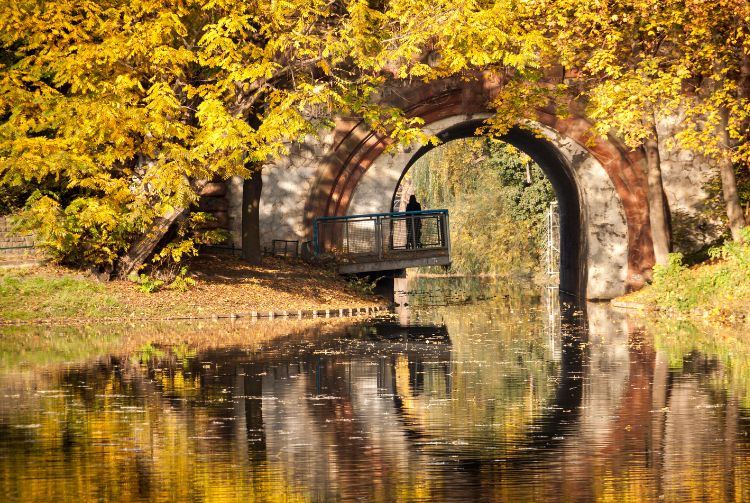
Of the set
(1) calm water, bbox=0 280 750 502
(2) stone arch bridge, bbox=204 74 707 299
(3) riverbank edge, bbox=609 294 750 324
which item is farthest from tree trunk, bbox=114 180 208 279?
(3) riverbank edge, bbox=609 294 750 324

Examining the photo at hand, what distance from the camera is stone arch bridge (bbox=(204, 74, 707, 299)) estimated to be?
1367 inches

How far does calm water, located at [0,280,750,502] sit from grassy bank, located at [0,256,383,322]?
10.6 ft

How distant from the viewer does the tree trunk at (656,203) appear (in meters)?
31.9

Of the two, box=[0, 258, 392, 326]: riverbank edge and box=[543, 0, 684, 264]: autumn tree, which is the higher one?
box=[543, 0, 684, 264]: autumn tree

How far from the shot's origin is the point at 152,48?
2608cm

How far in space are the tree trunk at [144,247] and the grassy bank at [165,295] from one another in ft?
1.48

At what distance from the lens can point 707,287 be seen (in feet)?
89.8

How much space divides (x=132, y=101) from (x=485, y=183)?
98.5 ft

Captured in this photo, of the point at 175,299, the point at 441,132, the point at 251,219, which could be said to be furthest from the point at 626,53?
the point at 175,299

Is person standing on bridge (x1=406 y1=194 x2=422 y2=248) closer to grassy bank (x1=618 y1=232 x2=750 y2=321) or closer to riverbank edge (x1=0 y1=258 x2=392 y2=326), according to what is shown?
riverbank edge (x1=0 y1=258 x2=392 y2=326)

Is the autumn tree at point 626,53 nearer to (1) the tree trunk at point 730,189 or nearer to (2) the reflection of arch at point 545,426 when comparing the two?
(1) the tree trunk at point 730,189

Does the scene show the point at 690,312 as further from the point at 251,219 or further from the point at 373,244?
the point at 251,219

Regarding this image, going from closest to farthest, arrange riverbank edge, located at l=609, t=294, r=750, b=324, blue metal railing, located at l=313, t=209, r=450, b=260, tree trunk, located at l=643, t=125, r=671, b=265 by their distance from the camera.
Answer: riverbank edge, located at l=609, t=294, r=750, b=324 < tree trunk, located at l=643, t=125, r=671, b=265 < blue metal railing, located at l=313, t=209, r=450, b=260

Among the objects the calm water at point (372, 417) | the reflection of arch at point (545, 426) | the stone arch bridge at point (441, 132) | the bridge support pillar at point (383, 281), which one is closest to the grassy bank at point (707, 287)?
the stone arch bridge at point (441, 132)
